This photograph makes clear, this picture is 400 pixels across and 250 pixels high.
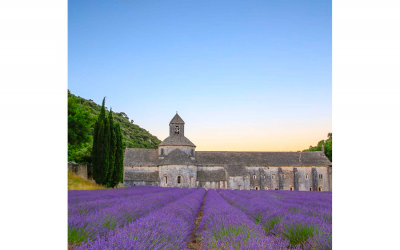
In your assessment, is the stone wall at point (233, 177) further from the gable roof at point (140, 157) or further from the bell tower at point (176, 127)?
the bell tower at point (176, 127)

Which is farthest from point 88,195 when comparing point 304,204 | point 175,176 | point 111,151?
point 175,176

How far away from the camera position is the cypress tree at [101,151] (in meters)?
22.5

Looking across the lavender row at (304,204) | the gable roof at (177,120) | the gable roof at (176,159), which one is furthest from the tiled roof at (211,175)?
the lavender row at (304,204)

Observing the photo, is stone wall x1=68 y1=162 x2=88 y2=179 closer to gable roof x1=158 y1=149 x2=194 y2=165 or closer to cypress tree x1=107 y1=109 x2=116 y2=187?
cypress tree x1=107 y1=109 x2=116 y2=187

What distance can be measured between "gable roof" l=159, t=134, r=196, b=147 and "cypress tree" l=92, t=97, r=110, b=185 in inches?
659

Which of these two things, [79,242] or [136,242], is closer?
[136,242]

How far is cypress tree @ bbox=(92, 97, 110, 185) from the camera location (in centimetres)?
2245
